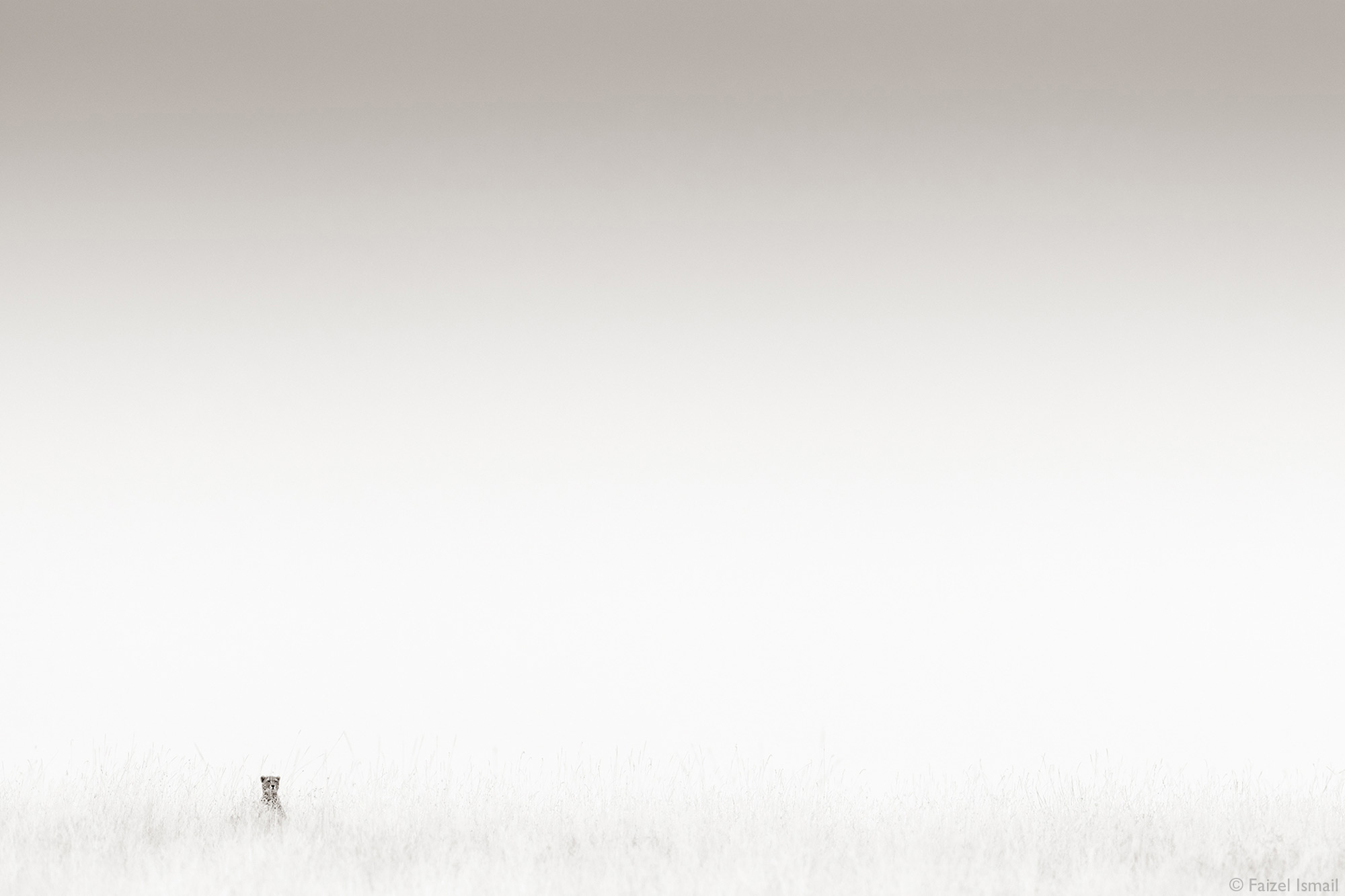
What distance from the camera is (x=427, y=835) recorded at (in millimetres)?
2607

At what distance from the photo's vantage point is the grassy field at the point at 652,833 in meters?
2.29

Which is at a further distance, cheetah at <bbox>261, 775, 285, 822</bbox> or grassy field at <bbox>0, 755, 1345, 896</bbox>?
cheetah at <bbox>261, 775, 285, 822</bbox>

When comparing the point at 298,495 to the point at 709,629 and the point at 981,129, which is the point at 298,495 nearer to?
the point at 709,629

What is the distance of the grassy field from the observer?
7.50ft

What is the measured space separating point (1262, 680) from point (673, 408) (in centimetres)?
210

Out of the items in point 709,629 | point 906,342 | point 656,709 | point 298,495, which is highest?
point 906,342

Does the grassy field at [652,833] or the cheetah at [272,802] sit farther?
the cheetah at [272,802]

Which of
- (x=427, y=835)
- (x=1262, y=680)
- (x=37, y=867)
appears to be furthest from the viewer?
(x=1262, y=680)

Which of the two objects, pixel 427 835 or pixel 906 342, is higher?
pixel 906 342

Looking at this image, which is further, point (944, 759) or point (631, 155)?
point (631, 155)

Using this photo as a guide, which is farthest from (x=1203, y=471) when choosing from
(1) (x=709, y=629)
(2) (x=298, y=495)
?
(2) (x=298, y=495)

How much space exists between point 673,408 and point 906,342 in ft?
2.68

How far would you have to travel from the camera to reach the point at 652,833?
8.65 feet

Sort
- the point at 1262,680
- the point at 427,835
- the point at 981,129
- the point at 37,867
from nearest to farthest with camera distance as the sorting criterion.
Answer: the point at 37,867
the point at 427,835
the point at 1262,680
the point at 981,129
